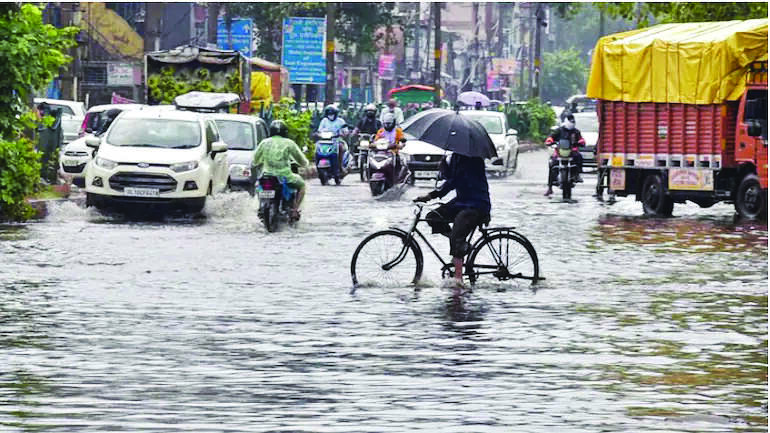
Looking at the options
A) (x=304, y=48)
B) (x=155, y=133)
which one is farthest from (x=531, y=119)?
(x=155, y=133)

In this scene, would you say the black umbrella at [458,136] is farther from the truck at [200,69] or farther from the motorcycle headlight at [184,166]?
the truck at [200,69]

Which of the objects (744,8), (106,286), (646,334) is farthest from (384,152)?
(646,334)

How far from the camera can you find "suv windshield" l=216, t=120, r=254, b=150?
31859mm

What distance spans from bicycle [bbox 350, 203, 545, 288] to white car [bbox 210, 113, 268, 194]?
45.8ft

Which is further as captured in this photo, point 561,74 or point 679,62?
point 561,74

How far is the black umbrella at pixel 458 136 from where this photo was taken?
17.0 metres

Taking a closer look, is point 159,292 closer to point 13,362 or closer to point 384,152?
point 13,362

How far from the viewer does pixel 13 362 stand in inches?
455

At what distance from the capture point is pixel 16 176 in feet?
80.3

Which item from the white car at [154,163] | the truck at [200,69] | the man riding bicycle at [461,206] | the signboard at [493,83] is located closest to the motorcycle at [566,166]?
the white car at [154,163]

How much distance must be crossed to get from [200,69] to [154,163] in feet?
64.5

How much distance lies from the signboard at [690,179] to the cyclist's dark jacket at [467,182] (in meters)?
11.8

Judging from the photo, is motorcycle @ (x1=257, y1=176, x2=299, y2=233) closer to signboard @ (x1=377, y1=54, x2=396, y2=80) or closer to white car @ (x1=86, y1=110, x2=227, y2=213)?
white car @ (x1=86, y1=110, x2=227, y2=213)

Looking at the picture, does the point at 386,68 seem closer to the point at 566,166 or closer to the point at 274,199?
the point at 566,166
